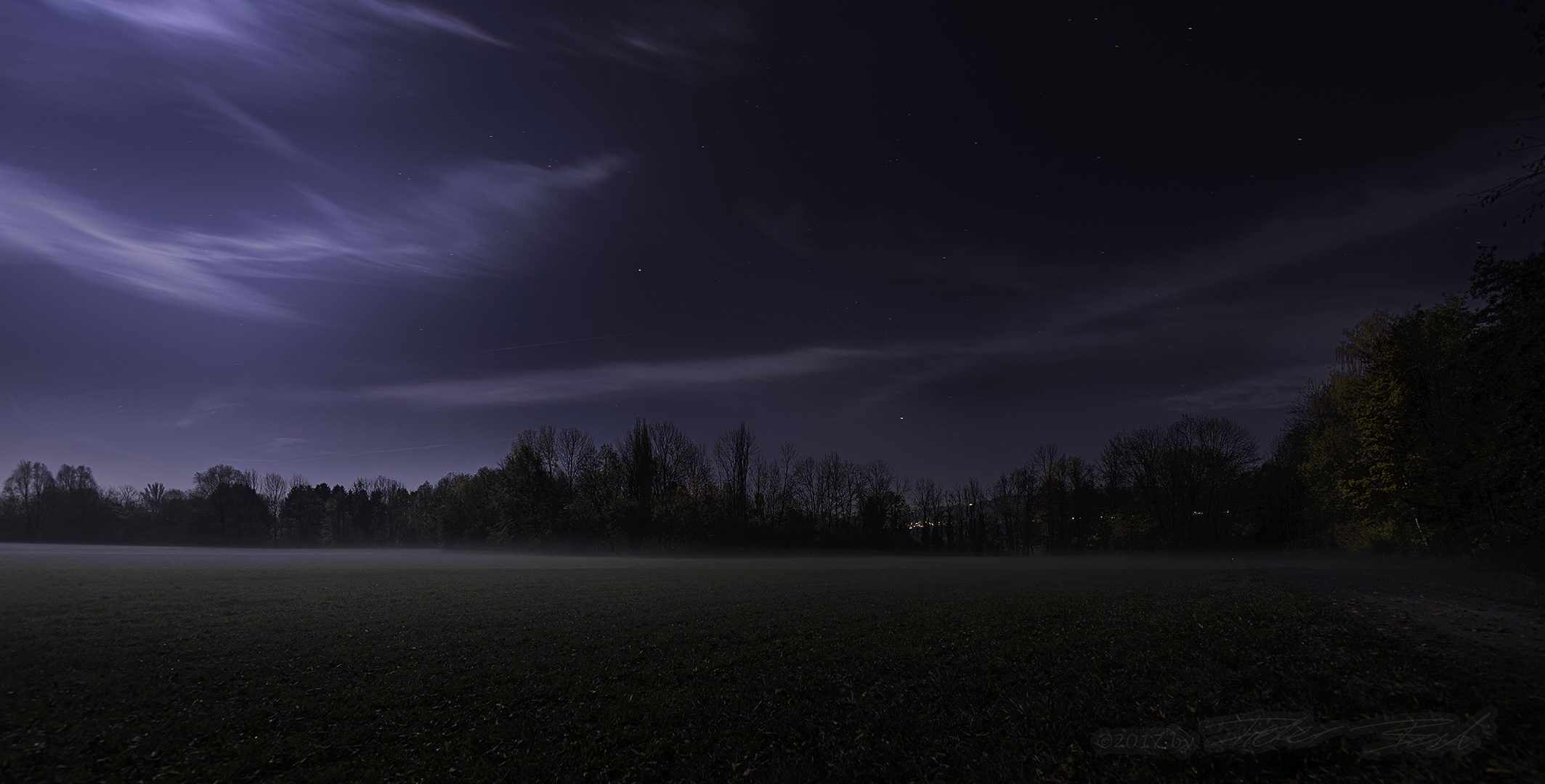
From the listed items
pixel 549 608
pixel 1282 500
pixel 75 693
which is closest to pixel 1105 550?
pixel 1282 500

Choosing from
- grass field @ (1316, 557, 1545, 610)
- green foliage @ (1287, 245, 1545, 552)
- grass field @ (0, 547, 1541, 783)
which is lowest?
grass field @ (1316, 557, 1545, 610)

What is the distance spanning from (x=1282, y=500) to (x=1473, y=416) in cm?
7210

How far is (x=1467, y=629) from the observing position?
13.1 metres

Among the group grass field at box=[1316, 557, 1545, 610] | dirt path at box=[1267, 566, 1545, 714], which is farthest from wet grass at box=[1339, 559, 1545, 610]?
dirt path at box=[1267, 566, 1545, 714]

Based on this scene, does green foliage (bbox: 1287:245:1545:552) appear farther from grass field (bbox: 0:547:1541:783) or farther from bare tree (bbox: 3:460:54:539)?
bare tree (bbox: 3:460:54:539)

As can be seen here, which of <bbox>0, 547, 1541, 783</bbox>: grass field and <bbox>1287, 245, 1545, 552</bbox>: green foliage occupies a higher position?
<bbox>1287, 245, 1545, 552</bbox>: green foliage

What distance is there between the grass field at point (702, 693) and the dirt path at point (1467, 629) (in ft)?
2.15

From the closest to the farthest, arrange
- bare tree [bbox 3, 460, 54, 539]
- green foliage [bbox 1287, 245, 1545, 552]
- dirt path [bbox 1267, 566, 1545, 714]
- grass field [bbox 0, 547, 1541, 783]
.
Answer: grass field [bbox 0, 547, 1541, 783]
dirt path [bbox 1267, 566, 1545, 714]
green foliage [bbox 1287, 245, 1545, 552]
bare tree [bbox 3, 460, 54, 539]

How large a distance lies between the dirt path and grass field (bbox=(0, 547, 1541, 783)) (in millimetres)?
657

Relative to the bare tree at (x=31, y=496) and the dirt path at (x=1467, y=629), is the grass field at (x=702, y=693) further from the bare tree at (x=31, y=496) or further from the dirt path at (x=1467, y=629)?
the bare tree at (x=31, y=496)

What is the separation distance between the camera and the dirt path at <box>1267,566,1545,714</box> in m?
8.77

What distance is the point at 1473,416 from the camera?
30.4 metres

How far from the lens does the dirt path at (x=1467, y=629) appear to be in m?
8.77

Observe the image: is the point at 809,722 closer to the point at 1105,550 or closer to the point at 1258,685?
the point at 1258,685
